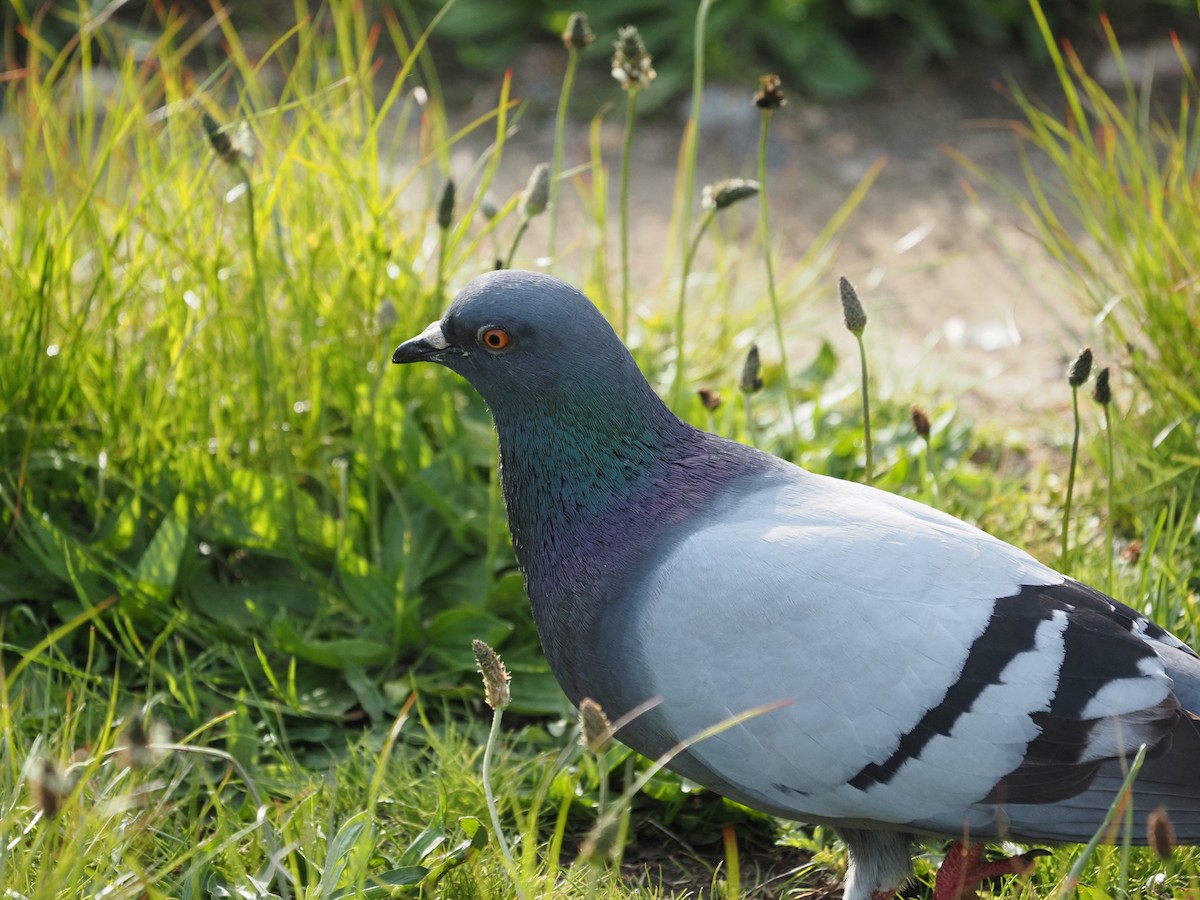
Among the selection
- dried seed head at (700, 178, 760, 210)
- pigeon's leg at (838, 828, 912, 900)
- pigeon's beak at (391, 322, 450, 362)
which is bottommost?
pigeon's leg at (838, 828, 912, 900)

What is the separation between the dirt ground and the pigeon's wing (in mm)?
2110

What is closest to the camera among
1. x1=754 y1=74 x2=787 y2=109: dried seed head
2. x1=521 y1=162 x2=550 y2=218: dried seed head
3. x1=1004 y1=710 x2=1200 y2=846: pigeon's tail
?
x1=1004 y1=710 x2=1200 y2=846: pigeon's tail

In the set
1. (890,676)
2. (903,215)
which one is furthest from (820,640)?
(903,215)

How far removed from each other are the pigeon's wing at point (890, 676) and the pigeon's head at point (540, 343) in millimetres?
383

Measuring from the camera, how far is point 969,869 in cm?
234

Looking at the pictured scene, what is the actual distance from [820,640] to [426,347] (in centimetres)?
95

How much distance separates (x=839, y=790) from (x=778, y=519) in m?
0.48

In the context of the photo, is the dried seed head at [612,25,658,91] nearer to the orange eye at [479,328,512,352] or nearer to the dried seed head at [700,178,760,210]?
the dried seed head at [700,178,760,210]

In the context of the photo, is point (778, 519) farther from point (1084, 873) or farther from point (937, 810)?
point (1084, 873)

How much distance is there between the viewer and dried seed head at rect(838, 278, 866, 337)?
2.60 m

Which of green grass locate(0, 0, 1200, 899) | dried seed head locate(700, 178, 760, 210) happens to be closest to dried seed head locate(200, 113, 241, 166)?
green grass locate(0, 0, 1200, 899)

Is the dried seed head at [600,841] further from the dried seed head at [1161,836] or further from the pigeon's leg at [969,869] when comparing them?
the pigeon's leg at [969,869]

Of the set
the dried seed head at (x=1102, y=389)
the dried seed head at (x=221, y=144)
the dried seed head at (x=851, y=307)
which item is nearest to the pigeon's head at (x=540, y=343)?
the dried seed head at (x=851, y=307)

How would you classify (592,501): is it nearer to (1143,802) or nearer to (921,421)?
(921,421)
